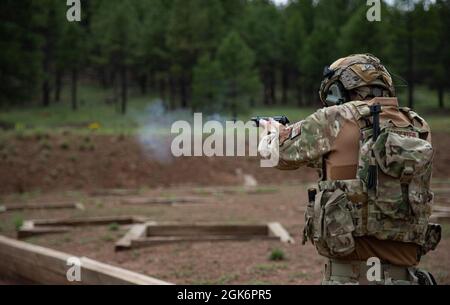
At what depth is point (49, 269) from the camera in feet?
20.4

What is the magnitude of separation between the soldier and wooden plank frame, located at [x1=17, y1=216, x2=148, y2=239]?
7148mm

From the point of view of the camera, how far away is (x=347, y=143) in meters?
3.25

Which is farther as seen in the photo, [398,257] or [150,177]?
[150,177]

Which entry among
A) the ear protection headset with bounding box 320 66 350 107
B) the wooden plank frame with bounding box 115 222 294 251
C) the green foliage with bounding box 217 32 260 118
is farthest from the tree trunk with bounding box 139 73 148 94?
the ear protection headset with bounding box 320 66 350 107

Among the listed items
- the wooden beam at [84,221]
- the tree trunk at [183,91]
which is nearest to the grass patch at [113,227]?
the wooden beam at [84,221]

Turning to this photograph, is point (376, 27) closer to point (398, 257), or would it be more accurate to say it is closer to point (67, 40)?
point (67, 40)

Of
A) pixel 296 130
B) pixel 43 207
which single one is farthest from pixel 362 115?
pixel 43 207

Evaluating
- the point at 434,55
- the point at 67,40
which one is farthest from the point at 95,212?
the point at 67,40

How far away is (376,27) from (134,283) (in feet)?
112

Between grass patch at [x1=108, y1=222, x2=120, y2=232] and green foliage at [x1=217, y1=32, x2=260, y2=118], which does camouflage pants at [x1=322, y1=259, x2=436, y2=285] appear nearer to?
grass patch at [x1=108, y1=222, x2=120, y2=232]

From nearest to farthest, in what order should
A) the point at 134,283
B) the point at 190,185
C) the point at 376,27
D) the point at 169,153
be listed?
the point at 134,283, the point at 190,185, the point at 169,153, the point at 376,27

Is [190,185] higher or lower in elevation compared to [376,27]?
lower

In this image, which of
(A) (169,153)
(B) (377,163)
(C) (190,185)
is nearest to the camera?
(B) (377,163)
